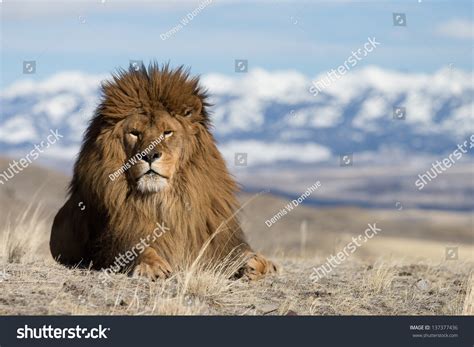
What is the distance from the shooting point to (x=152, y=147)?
9.76m

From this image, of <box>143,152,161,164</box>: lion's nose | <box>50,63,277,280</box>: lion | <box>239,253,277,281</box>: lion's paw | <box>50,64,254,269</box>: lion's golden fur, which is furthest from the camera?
<box>239,253,277,281</box>: lion's paw

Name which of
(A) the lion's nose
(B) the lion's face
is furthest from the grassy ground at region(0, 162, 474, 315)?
(A) the lion's nose

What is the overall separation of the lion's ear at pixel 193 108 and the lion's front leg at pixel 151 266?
1219mm

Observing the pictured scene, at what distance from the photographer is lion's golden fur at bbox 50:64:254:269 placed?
1009cm

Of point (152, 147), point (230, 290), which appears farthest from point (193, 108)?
point (230, 290)

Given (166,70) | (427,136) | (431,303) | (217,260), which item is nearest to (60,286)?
(217,260)

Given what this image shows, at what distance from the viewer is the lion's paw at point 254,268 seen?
34.4 feet

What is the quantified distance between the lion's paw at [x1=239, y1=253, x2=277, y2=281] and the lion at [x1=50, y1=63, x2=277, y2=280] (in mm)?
12

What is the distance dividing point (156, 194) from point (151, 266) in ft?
2.03

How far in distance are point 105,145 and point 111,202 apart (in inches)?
19.2

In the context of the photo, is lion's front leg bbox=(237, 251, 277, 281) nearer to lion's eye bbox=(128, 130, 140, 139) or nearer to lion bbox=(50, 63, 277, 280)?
lion bbox=(50, 63, 277, 280)

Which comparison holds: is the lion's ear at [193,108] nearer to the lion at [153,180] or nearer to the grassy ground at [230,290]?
the lion at [153,180]

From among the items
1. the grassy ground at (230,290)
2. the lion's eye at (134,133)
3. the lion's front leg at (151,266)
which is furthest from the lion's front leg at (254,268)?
the lion's eye at (134,133)
